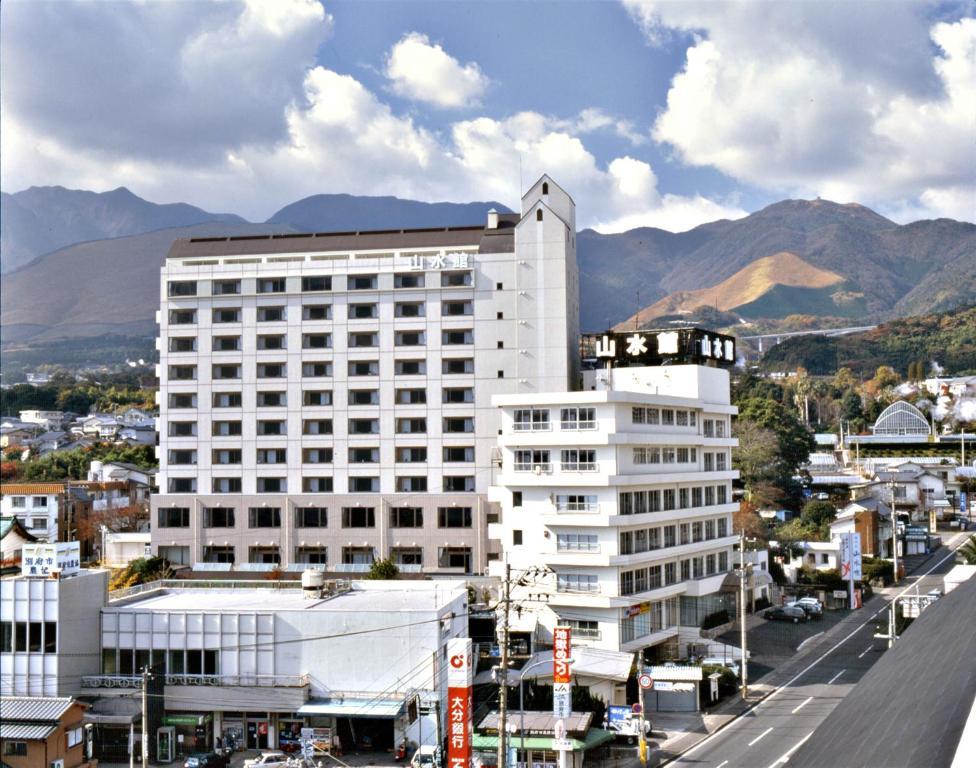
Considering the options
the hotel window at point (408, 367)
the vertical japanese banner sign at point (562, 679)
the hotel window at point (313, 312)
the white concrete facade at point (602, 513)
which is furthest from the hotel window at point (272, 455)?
the vertical japanese banner sign at point (562, 679)

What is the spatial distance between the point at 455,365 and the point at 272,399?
11561 mm

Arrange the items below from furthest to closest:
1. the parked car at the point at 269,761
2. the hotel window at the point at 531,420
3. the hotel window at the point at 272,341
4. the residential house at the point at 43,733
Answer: the hotel window at the point at 272,341 < the hotel window at the point at 531,420 < the parked car at the point at 269,761 < the residential house at the point at 43,733

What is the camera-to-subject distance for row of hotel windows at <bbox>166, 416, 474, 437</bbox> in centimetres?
5300

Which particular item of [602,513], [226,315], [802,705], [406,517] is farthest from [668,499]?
[226,315]

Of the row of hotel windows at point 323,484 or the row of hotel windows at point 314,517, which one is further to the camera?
the row of hotel windows at point 323,484


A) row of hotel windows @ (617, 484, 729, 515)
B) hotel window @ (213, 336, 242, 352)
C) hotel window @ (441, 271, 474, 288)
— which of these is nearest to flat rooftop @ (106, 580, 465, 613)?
row of hotel windows @ (617, 484, 729, 515)

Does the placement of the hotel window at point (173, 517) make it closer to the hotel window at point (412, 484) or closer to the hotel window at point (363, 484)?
the hotel window at point (363, 484)

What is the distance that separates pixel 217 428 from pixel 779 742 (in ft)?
124

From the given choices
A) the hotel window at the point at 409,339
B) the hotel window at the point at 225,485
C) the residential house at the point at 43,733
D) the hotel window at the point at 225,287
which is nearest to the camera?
the residential house at the point at 43,733

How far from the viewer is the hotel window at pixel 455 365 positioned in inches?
2089

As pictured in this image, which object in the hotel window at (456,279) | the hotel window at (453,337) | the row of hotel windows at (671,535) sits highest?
the hotel window at (456,279)

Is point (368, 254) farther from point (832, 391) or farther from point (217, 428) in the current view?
point (832, 391)

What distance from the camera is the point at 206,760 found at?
28547 mm

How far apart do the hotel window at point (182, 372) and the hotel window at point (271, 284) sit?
6.60m
